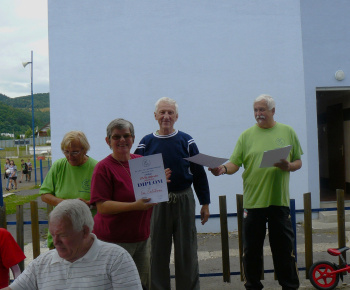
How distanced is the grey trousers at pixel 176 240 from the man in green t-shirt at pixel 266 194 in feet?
1.43

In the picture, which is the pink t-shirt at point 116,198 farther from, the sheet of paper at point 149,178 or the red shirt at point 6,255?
the red shirt at point 6,255

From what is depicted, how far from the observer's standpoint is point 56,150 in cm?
939

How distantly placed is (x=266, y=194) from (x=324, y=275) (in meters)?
1.47

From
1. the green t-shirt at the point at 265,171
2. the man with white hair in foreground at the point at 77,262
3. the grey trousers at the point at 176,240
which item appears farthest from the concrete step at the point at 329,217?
the man with white hair in foreground at the point at 77,262

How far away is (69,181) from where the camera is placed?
4.12 m

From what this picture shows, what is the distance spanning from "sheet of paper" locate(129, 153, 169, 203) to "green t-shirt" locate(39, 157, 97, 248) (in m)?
0.88

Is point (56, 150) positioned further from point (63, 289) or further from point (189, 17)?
point (63, 289)

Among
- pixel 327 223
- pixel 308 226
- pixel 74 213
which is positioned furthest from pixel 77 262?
pixel 327 223

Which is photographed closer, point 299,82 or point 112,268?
point 112,268

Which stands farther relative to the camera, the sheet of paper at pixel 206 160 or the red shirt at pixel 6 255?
the sheet of paper at pixel 206 160

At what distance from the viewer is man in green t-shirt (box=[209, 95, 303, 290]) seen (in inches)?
172

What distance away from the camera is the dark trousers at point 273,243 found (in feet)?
14.5

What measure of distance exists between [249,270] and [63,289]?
252 centimetres

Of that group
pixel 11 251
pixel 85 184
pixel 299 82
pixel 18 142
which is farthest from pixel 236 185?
pixel 18 142
